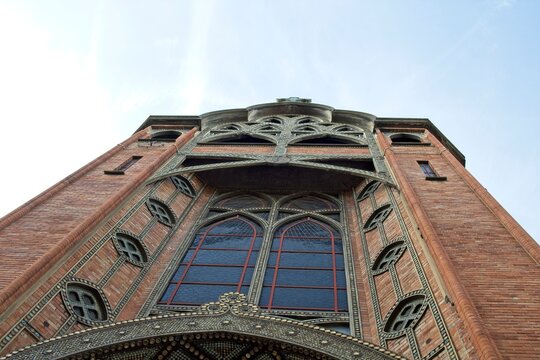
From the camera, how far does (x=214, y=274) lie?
9.75 metres

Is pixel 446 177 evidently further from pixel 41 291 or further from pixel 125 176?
pixel 41 291

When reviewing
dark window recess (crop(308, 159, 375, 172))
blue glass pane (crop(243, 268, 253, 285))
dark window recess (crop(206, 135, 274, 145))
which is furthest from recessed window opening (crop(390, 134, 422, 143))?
blue glass pane (crop(243, 268, 253, 285))

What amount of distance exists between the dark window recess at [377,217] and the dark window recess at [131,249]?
416 centimetres

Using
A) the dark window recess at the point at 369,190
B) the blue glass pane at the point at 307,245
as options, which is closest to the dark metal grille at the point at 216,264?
the blue glass pane at the point at 307,245

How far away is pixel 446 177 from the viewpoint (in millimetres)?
11180

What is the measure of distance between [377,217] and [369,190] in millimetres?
1631

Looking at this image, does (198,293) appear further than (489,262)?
Yes

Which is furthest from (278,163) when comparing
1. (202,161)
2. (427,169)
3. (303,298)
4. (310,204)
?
(303,298)

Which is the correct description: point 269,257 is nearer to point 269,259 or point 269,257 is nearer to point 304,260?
point 269,259

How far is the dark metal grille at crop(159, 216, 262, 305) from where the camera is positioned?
359 inches

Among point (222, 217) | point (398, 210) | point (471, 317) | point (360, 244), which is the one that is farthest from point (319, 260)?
point (471, 317)

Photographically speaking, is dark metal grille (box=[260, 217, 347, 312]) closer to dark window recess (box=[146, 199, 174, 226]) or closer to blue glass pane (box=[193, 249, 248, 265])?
blue glass pane (box=[193, 249, 248, 265])

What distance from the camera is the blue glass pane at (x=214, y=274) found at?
31.2 feet

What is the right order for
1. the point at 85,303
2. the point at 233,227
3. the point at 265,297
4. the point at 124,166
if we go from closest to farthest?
the point at 85,303 < the point at 265,297 < the point at 233,227 < the point at 124,166
